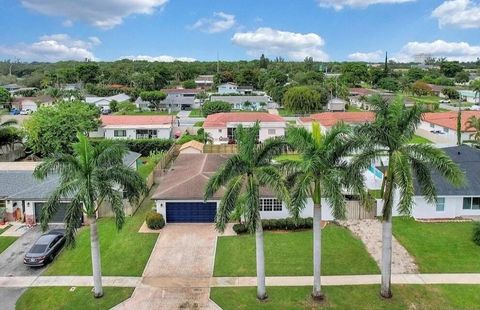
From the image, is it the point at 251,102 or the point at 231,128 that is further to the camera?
the point at 251,102

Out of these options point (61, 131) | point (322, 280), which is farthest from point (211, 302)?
point (61, 131)

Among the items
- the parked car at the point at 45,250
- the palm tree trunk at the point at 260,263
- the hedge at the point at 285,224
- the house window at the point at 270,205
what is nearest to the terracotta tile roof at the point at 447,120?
the house window at the point at 270,205

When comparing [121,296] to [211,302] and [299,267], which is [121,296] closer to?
[211,302]

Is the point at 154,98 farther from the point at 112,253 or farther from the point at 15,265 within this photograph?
the point at 15,265

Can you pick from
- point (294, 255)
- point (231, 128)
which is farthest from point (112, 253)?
point (231, 128)

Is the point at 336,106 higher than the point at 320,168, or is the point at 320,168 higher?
the point at 336,106

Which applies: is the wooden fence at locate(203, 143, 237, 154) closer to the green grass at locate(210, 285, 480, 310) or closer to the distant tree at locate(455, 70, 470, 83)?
the green grass at locate(210, 285, 480, 310)
